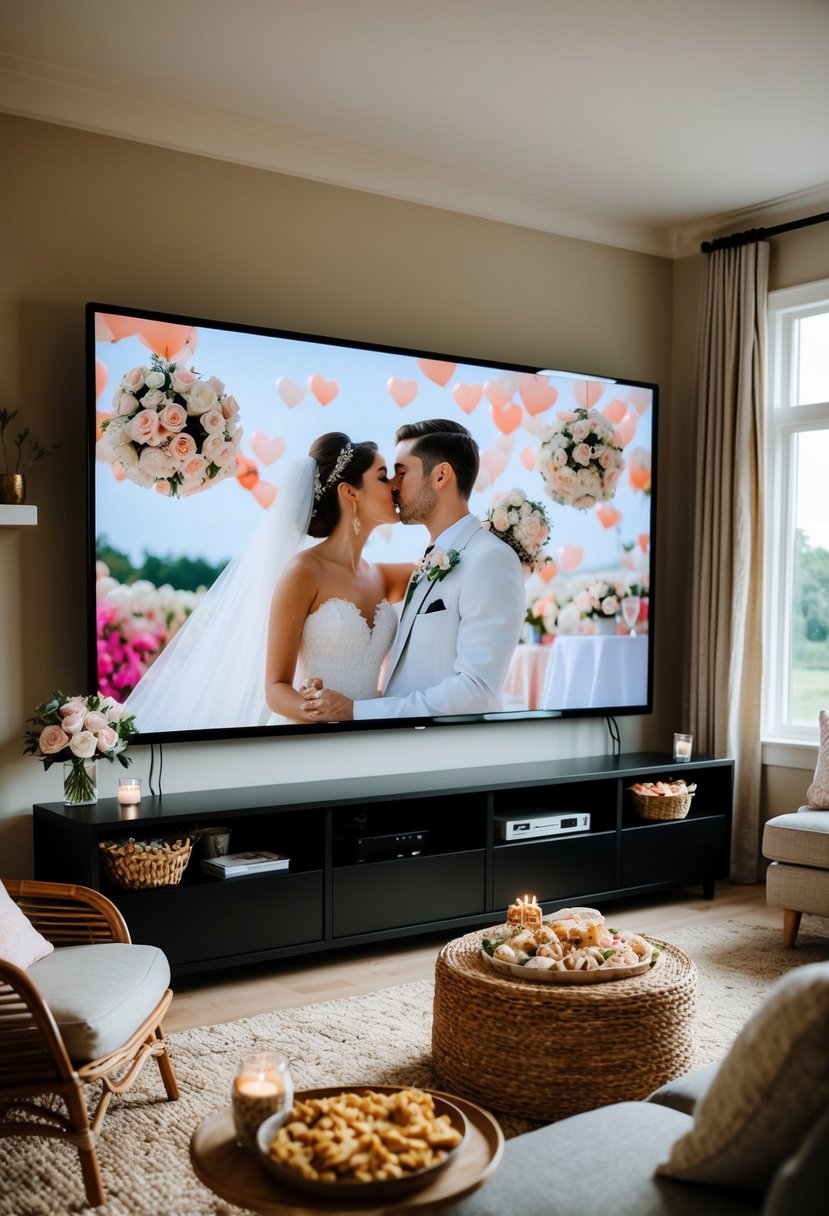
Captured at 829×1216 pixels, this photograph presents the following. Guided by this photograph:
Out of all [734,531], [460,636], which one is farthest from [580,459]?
[460,636]

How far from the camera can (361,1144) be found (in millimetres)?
1545

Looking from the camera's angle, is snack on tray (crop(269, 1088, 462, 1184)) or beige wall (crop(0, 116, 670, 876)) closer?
snack on tray (crop(269, 1088, 462, 1184))

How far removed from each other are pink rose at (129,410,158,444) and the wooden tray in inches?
93.2

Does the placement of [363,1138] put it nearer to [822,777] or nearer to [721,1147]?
[721,1147]

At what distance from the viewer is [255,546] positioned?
3.92m

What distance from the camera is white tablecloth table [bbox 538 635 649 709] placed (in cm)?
472

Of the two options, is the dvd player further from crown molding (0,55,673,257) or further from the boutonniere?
crown molding (0,55,673,257)

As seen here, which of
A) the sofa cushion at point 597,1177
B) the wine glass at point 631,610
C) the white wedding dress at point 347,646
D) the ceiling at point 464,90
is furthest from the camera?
the wine glass at point 631,610

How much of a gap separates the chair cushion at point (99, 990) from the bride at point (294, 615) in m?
1.16

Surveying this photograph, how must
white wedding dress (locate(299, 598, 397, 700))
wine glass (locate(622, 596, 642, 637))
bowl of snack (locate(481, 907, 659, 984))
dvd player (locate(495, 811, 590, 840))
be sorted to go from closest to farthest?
bowl of snack (locate(481, 907, 659, 984)), white wedding dress (locate(299, 598, 397, 700)), dvd player (locate(495, 811, 590, 840)), wine glass (locate(622, 596, 642, 637))

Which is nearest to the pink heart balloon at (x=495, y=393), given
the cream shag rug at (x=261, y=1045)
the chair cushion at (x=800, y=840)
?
the chair cushion at (x=800, y=840)

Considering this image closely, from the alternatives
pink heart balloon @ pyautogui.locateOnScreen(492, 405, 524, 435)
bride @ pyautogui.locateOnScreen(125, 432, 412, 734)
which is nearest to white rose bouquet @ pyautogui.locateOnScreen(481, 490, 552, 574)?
pink heart balloon @ pyautogui.locateOnScreen(492, 405, 524, 435)

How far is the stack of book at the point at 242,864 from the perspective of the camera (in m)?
3.58

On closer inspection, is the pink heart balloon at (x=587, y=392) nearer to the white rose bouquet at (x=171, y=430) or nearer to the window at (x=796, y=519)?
the window at (x=796, y=519)
